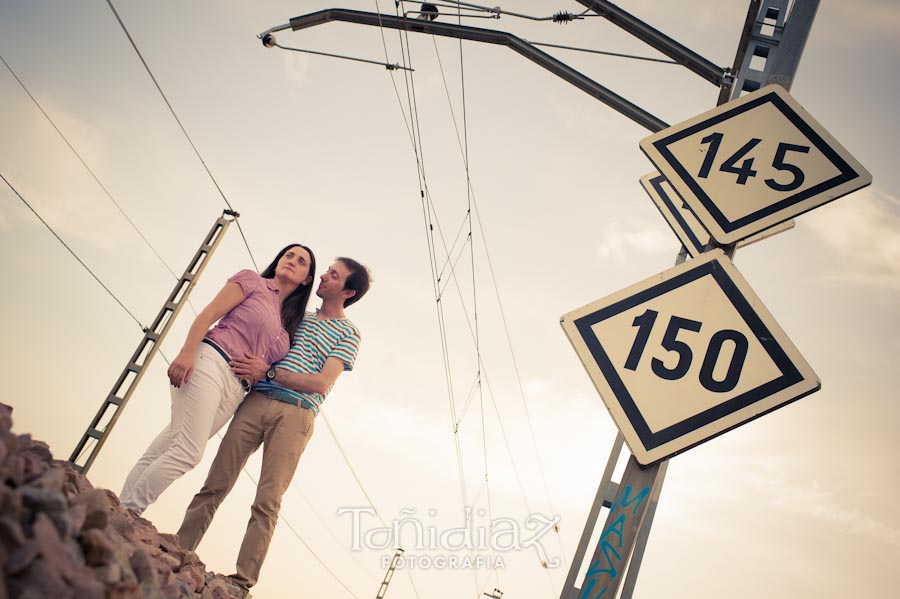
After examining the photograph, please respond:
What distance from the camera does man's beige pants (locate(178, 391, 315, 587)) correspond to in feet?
9.23

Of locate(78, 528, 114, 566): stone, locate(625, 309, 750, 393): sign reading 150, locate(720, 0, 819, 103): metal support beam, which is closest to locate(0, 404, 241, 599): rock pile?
locate(78, 528, 114, 566): stone

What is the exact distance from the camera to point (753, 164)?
186cm

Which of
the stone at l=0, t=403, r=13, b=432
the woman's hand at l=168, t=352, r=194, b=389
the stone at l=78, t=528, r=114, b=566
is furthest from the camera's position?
the woman's hand at l=168, t=352, r=194, b=389

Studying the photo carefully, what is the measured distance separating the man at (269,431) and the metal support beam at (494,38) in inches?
89.4

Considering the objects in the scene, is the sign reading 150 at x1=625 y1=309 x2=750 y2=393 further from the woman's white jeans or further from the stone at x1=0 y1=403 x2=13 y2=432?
the woman's white jeans

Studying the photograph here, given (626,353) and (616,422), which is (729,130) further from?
(616,422)

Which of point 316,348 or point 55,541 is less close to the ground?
point 316,348

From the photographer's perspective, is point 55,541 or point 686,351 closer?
point 55,541

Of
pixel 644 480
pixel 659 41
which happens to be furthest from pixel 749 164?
pixel 659 41

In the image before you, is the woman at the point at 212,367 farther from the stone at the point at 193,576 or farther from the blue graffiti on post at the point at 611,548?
the blue graffiti on post at the point at 611,548

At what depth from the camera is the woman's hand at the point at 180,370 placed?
2.62 m

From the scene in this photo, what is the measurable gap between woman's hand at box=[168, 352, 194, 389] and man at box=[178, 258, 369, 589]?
8.4 inches

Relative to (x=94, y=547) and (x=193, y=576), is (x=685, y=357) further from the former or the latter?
(x=193, y=576)

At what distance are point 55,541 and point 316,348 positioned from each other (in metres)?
2.07
